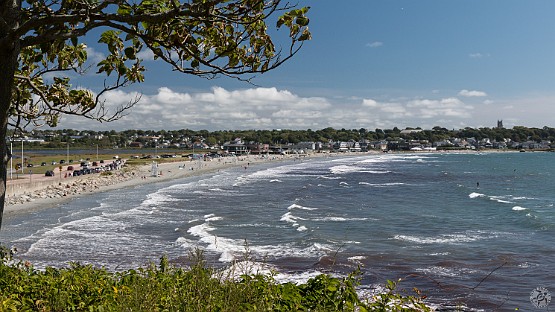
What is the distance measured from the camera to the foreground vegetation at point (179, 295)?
491 cm

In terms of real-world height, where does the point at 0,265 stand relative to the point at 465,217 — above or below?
above

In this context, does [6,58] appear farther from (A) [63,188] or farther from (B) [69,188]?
(B) [69,188]

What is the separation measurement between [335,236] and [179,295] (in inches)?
877

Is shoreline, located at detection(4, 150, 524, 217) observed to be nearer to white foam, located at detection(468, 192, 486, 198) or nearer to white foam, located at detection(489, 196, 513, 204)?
white foam, located at detection(468, 192, 486, 198)

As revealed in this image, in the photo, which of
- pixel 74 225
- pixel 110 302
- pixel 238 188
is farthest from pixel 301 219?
pixel 110 302

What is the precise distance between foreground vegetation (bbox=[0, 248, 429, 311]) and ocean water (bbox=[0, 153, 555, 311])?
7.03ft

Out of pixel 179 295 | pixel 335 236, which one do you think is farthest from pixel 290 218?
pixel 179 295

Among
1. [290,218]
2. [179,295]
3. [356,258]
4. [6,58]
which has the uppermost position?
[6,58]

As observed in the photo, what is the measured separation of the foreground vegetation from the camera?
491 cm

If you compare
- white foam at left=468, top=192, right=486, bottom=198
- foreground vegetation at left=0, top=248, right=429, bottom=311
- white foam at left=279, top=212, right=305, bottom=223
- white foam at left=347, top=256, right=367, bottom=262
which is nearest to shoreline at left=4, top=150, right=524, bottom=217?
white foam at left=279, top=212, right=305, bottom=223

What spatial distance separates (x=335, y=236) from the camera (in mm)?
27188

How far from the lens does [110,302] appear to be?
5.27m

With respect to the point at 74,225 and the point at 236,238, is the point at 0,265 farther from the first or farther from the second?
the point at 74,225

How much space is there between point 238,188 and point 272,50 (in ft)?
172
